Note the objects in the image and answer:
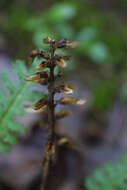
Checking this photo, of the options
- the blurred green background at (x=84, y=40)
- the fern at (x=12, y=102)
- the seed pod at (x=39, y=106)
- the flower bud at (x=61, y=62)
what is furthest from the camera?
the blurred green background at (x=84, y=40)

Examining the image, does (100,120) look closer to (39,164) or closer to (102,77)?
(102,77)

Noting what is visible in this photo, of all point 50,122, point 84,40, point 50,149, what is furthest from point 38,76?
point 84,40

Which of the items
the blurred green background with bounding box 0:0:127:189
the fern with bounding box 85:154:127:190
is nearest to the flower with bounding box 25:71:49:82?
the fern with bounding box 85:154:127:190

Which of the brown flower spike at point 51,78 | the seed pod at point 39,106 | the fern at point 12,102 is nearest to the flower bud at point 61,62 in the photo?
the brown flower spike at point 51,78

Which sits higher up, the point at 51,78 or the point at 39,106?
the point at 51,78

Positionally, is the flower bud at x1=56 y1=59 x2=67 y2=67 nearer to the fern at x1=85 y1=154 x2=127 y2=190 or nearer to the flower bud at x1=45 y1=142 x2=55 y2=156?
the flower bud at x1=45 y1=142 x2=55 y2=156

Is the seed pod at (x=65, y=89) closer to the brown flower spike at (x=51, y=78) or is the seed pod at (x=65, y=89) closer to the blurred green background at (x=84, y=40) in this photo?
the brown flower spike at (x=51, y=78)

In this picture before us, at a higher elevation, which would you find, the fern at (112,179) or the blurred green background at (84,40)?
the blurred green background at (84,40)

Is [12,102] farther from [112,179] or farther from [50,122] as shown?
[112,179]

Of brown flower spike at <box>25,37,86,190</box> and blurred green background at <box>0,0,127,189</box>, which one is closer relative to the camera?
brown flower spike at <box>25,37,86,190</box>

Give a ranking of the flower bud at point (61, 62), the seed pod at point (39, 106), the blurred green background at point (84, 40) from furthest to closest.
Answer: the blurred green background at point (84, 40) → the seed pod at point (39, 106) → the flower bud at point (61, 62)

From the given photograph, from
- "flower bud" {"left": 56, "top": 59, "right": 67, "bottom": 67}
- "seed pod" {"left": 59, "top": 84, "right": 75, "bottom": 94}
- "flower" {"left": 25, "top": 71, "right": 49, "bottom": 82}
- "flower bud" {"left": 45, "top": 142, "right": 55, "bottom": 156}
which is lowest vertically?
"flower bud" {"left": 45, "top": 142, "right": 55, "bottom": 156}
